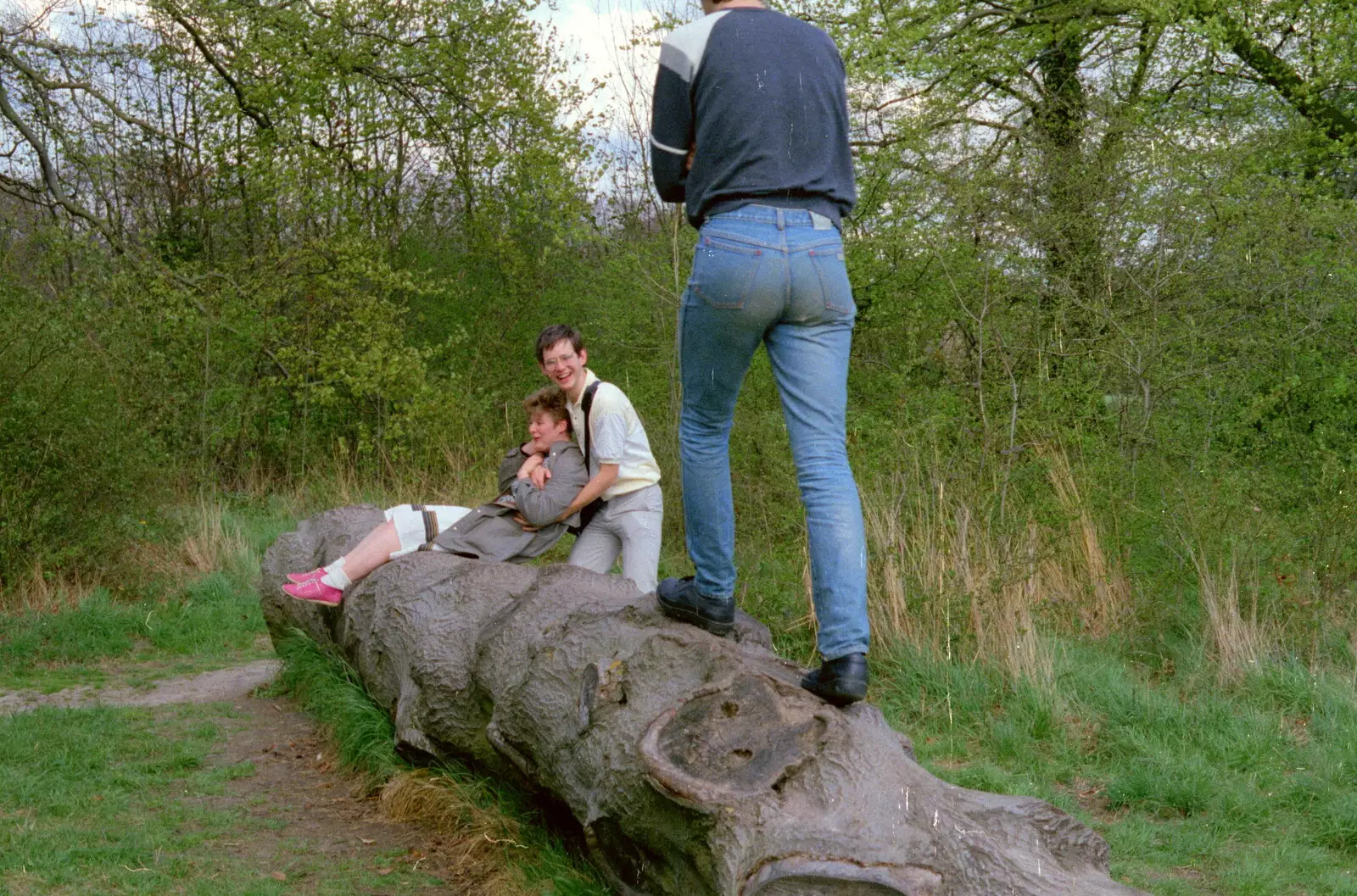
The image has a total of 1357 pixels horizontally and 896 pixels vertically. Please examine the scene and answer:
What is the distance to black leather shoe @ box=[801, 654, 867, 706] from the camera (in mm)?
3389

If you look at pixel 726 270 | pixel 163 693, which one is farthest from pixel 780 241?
pixel 163 693

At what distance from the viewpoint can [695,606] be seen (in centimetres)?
397

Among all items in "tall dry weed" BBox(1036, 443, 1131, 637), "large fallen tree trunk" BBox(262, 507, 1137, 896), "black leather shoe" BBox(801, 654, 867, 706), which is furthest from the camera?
"tall dry weed" BBox(1036, 443, 1131, 637)

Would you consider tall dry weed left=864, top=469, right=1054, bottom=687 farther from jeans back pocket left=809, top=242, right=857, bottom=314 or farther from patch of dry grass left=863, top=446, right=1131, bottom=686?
jeans back pocket left=809, top=242, right=857, bottom=314

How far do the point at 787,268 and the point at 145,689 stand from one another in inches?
221

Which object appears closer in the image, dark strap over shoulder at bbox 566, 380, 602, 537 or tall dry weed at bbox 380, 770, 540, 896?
tall dry weed at bbox 380, 770, 540, 896

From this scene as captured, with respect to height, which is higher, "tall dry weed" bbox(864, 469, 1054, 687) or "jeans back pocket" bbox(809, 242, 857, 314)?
"jeans back pocket" bbox(809, 242, 857, 314)

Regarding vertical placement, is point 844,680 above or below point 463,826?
above

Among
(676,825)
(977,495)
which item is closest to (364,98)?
(977,495)

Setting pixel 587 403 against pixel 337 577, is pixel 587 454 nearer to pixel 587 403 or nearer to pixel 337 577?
pixel 587 403

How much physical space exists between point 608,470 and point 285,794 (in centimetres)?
202

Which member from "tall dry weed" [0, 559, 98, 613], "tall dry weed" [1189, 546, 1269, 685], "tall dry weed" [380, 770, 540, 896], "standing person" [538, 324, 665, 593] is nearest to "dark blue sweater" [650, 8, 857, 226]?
"tall dry weed" [380, 770, 540, 896]

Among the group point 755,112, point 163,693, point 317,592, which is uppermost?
point 755,112

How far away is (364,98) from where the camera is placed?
14430 millimetres
